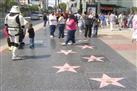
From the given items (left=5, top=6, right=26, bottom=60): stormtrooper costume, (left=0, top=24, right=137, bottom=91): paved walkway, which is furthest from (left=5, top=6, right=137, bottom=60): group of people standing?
(left=0, top=24, right=137, bottom=91): paved walkway

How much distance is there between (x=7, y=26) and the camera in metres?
12.6

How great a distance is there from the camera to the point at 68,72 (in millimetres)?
10578

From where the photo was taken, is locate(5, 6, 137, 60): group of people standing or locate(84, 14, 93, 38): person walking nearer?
locate(5, 6, 137, 60): group of people standing

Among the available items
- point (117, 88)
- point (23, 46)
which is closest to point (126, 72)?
point (117, 88)

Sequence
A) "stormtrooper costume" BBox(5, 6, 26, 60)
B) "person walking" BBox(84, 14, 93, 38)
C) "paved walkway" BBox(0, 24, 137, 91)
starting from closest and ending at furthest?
1. "paved walkway" BBox(0, 24, 137, 91)
2. "stormtrooper costume" BBox(5, 6, 26, 60)
3. "person walking" BBox(84, 14, 93, 38)

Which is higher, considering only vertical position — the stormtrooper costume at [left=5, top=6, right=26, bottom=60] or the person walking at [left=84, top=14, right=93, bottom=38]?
the stormtrooper costume at [left=5, top=6, right=26, bottom=60]

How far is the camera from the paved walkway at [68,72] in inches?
344

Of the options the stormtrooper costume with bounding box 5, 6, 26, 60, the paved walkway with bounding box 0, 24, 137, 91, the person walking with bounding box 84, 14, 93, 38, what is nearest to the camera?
the paved walkway with bounding box 0, 24, 137, 91

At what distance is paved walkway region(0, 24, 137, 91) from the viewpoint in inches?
344

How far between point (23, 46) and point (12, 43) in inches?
172

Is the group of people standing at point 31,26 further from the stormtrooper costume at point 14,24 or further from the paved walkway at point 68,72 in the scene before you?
the paved walkway at point 68,72

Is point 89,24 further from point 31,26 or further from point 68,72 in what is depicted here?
point 68,72

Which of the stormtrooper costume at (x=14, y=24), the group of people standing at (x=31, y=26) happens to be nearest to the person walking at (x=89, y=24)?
the group of people standing at (x=31, y=26)

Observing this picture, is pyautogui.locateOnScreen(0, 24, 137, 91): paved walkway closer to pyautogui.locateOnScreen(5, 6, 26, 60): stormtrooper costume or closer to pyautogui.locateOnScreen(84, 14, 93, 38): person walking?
pyautogui.locateOnScreen(5, 6, 26, 60): stormtrooper costume
